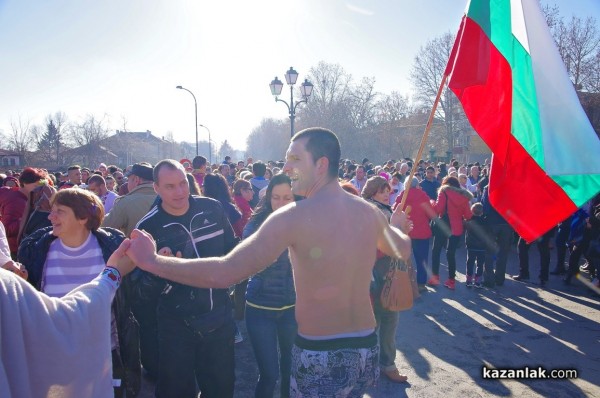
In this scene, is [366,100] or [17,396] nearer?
[17,396]

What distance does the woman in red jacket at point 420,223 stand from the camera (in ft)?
22.7

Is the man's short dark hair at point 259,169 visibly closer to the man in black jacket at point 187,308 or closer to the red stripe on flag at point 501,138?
the man in black jacket at point 187,308

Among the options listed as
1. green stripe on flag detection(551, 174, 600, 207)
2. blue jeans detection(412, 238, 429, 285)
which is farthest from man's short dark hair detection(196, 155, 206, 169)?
green stripe on flag detection(551, 174, 600, 207)

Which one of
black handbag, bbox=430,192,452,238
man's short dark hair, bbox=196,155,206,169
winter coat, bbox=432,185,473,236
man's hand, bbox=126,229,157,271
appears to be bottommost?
black handbag, bbox=430,192,452,238

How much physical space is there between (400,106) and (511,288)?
44594mm

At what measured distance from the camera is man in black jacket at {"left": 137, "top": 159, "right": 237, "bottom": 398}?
9.52 ft

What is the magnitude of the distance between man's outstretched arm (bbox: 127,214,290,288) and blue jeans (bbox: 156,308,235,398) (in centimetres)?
110

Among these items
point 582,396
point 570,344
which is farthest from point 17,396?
point 570,344

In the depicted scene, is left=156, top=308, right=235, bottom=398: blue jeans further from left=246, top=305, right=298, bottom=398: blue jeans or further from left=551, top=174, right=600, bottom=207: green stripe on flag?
left=551, top=174, right=600, bottom=207: green stripe on flag

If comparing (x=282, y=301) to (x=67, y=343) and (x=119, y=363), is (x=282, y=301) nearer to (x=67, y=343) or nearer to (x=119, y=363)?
(x=119, y=363)

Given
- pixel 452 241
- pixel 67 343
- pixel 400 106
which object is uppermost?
pixel 400 106

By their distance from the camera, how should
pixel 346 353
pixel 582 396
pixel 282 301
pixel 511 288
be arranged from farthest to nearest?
pixel 511 288 < pixel 582 396 < pixel 282 301 < pixel 346 353

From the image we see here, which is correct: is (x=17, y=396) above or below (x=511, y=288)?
above

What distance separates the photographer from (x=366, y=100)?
51.6 metres
